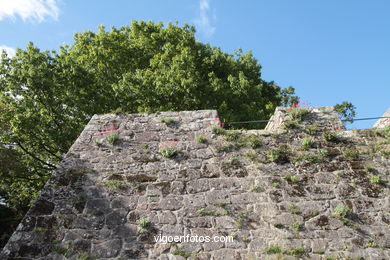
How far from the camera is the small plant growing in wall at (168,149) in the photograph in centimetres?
598

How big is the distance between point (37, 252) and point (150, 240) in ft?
6.22

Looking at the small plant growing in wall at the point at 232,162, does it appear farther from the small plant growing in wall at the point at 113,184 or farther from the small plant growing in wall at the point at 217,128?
the small plant growing in wall at the point at 113,184

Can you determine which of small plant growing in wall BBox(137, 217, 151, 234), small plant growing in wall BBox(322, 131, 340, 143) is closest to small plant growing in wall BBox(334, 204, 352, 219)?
small plant growing in wall BBox(322, 131, 340, 143)

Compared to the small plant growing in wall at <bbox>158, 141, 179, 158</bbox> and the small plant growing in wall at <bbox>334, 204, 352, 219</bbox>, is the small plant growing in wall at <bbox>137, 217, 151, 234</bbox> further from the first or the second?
the small plant growing in wall at <bbox>334, 204, 352, 219</bbox>

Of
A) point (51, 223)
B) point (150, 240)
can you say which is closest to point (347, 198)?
point (150, 240)

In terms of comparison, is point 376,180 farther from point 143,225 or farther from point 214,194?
point 143,225

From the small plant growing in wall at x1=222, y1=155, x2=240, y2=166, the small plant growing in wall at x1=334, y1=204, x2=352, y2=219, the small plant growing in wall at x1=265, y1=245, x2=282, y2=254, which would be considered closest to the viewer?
the small plant growing in wall at x1=265, y1=245, x2=282, y2=254

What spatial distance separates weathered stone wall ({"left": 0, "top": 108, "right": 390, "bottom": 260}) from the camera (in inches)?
184

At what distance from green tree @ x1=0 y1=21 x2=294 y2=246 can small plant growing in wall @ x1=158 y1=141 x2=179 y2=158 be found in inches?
193

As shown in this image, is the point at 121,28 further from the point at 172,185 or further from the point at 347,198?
the point at 347,198

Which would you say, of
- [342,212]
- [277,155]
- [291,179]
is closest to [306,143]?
[277,155]

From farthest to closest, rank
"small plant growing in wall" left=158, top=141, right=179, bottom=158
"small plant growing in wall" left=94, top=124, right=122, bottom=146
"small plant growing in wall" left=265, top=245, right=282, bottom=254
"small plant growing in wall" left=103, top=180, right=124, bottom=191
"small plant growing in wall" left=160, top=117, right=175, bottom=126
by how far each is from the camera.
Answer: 1. "small plant growing in wall" left=160, top=117, right=175, bottom=126
2. "small plant growing in wall" left=94, top=124, right=122, bottom=146
3. "small plant growing in wall" left=158, top=141, right=179, bottom=158
4. "small plant growing in wall" left=103, top=180, right=124, bottom=191
5. "small plant growing in wall" left=265, top=245, right=282, bottom=254

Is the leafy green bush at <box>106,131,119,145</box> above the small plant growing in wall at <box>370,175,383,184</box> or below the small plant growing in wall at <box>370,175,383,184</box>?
above

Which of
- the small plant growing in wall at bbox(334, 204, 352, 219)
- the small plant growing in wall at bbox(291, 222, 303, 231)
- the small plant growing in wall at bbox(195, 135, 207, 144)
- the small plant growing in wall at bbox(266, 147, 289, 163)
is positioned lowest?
the small plant growing in wall at bbox(291, 222, 303, 231)
